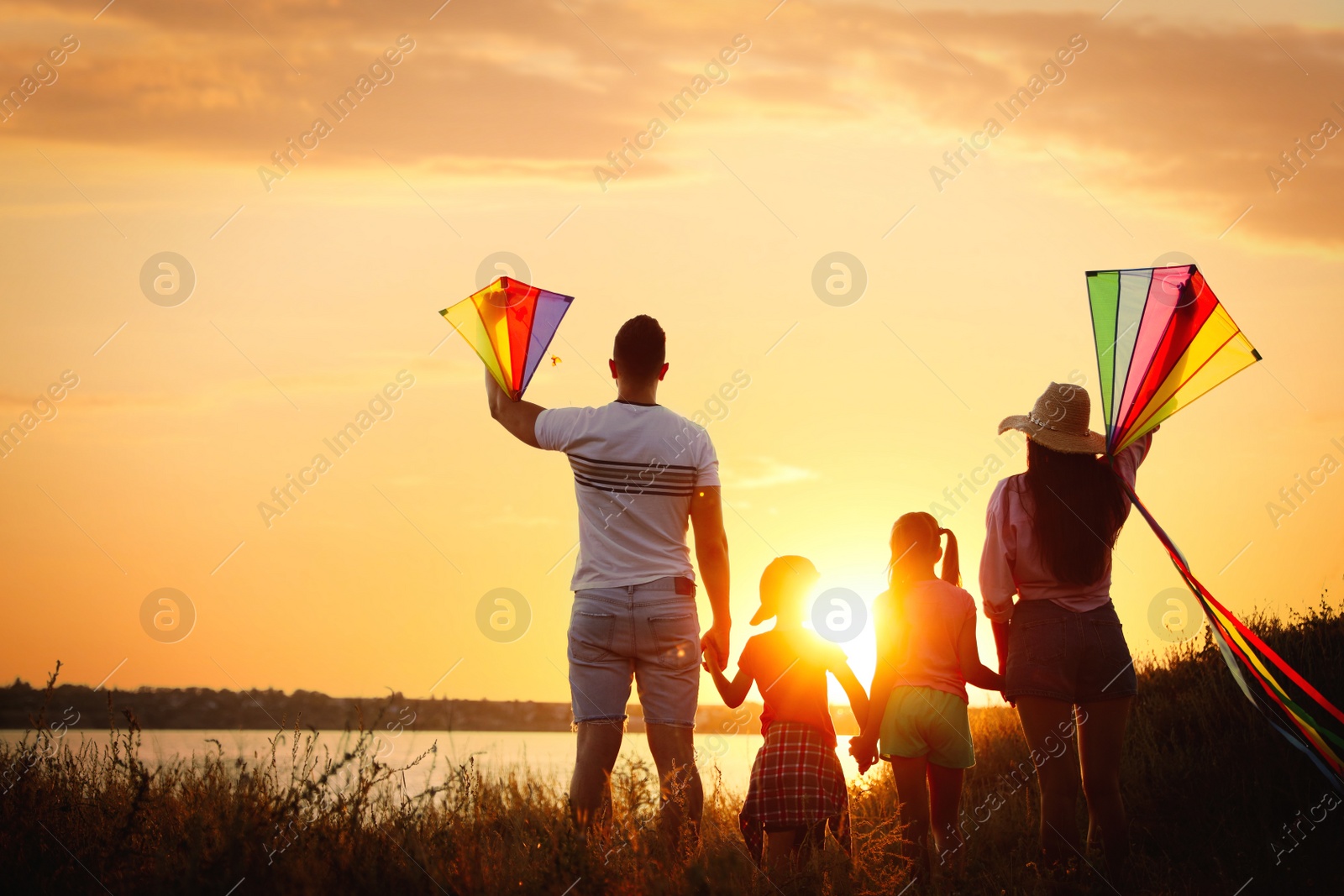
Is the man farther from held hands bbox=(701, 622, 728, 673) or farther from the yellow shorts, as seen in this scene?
the yellow shorts

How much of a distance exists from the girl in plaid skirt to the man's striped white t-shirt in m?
0.69

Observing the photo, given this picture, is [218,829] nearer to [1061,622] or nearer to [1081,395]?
[1061,622]

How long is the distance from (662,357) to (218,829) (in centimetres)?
285

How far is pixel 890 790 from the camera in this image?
882cm

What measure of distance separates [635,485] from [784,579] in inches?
38.6

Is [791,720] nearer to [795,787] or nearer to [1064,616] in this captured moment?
[795,787]

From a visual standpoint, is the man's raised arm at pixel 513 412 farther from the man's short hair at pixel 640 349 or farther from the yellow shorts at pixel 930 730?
the yellow shorts at pixel 930 730

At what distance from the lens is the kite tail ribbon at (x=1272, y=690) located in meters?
5.21

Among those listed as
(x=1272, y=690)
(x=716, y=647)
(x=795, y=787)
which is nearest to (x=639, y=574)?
(x=716, y=647)

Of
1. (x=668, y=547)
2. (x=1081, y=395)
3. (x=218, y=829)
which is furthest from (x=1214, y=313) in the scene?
(x=218, y=829)

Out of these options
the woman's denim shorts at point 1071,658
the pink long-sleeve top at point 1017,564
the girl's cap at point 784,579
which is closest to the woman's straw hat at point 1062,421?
the pink long-sleeve top at point 1017,564

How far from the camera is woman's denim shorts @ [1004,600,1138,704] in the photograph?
484 cm

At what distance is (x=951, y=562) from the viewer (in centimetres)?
561

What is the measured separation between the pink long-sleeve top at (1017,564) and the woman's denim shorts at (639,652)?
142 cm
